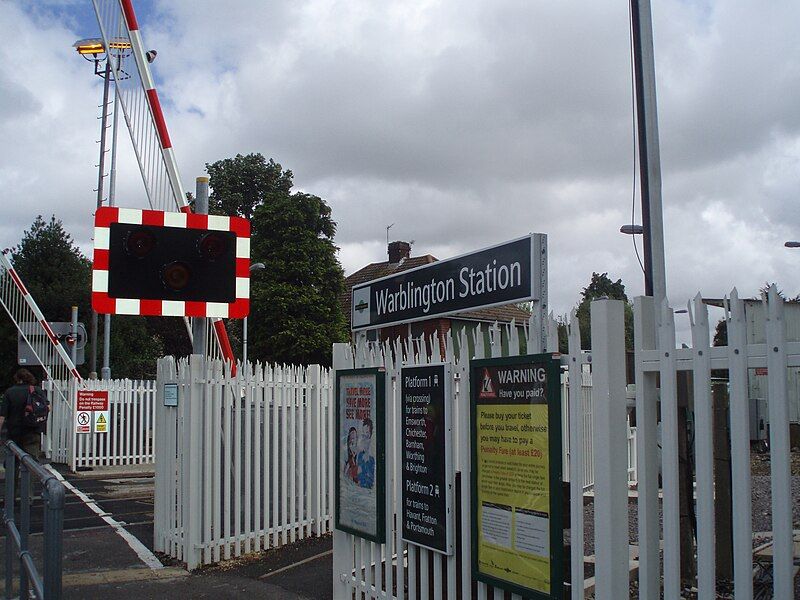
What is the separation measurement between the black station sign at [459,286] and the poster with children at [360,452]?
1.89 feet

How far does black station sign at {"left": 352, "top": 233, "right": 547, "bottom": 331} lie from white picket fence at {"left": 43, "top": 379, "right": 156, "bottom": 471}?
12754 mm

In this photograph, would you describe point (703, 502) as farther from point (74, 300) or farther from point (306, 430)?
point (74, 300)

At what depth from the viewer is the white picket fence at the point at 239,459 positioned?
8039 millimetres

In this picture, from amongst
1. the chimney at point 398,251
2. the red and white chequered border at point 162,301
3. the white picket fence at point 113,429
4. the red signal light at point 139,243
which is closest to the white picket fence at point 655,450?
the red and white chequered border at point 162,301

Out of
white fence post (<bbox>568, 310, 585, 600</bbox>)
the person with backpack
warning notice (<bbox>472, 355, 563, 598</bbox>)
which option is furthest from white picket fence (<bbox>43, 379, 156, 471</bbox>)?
white fence post (<bbox>568, 310, 585, 600</bbox>)

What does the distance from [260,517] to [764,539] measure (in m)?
4.97

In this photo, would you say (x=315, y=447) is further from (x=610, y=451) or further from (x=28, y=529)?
Answer: (x=610, y=451)

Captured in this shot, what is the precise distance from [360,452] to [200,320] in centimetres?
312

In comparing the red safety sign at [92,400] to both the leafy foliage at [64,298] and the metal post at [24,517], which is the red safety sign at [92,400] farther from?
the leafy foliage at [64,298]

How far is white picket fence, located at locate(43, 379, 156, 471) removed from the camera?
58.3 feet

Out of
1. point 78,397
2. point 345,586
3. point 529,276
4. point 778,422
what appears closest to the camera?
point 778,422

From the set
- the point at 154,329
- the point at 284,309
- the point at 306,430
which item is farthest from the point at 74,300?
the point at 306,430

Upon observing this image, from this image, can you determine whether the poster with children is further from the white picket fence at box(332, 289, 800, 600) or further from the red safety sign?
the red safety sign

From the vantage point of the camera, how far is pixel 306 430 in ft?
29.4
